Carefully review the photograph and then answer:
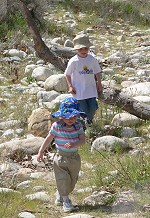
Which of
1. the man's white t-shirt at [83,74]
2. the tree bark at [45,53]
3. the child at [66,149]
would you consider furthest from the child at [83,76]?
the child at [66,149]

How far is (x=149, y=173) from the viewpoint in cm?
486

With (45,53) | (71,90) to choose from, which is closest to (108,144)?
(71,90)

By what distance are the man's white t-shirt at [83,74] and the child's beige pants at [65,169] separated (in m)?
2.09

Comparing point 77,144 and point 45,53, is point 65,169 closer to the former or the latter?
point 77,144

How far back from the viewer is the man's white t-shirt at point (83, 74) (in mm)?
6754

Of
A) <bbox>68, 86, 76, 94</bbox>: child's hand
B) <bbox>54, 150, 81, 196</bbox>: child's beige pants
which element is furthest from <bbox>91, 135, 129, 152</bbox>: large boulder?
<bbox>54, 150, 81, 196</bbox>: child's beige pants

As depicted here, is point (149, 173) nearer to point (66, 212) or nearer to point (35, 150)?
point (66, 212)

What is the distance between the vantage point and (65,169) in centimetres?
484

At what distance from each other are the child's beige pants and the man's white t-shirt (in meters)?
2.09

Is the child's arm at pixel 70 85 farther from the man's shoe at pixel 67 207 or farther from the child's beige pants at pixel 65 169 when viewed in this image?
the man's shoe at pixel 67 207

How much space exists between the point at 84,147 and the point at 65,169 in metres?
1.75

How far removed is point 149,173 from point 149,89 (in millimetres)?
4136

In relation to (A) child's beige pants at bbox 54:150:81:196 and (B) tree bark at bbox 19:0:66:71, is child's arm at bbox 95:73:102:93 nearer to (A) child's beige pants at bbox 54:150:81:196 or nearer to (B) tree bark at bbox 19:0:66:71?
(B) tree bark at bbox 19:0:66:71

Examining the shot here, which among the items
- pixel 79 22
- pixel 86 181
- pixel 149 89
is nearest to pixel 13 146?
pixel 86 181
